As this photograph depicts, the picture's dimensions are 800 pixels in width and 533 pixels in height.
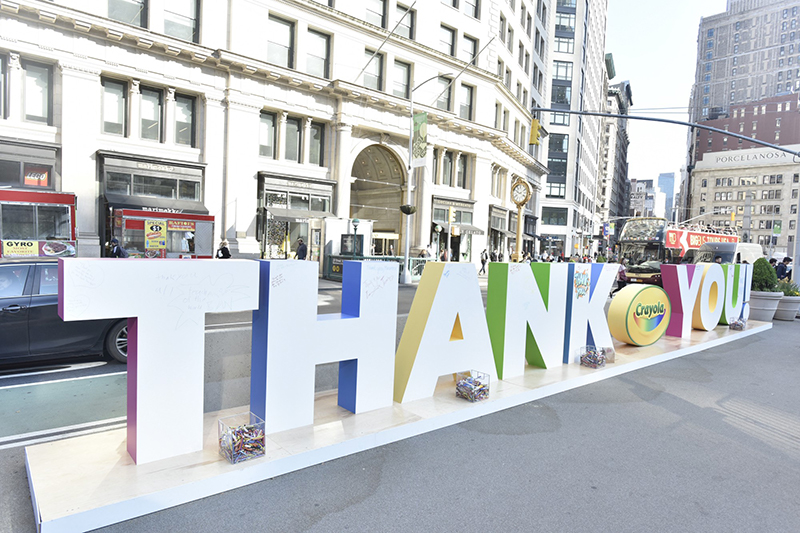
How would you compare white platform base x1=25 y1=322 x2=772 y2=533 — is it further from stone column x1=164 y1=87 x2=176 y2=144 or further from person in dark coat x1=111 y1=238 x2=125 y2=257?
stone column x1=164 y1=87 x2=176 y2=144

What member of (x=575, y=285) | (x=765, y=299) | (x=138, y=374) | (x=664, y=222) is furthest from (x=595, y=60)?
(x=138, y=374)

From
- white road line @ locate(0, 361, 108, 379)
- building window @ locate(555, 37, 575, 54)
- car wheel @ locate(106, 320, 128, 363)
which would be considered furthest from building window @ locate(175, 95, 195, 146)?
building window @ locate(555, 37, 575, 54)

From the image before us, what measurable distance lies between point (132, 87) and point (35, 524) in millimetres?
23209

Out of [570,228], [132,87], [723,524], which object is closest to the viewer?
[723,524]

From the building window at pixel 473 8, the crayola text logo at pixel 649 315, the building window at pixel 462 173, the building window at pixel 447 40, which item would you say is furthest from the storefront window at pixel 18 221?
the building window at pixel 473 8

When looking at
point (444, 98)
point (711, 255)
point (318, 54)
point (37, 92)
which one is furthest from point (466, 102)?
point (37, 92)

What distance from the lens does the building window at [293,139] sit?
2727cm

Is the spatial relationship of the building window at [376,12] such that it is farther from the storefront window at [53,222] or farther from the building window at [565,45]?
the building window at [565,45]

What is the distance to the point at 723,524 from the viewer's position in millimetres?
3658

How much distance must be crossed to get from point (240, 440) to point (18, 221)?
17.4 metres

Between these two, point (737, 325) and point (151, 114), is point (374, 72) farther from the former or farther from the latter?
point (737, 325)

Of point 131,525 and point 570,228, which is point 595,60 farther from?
point 131,525

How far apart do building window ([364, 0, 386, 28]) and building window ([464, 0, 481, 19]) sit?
760 centimetres

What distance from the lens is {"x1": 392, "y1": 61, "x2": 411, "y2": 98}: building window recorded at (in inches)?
1235
